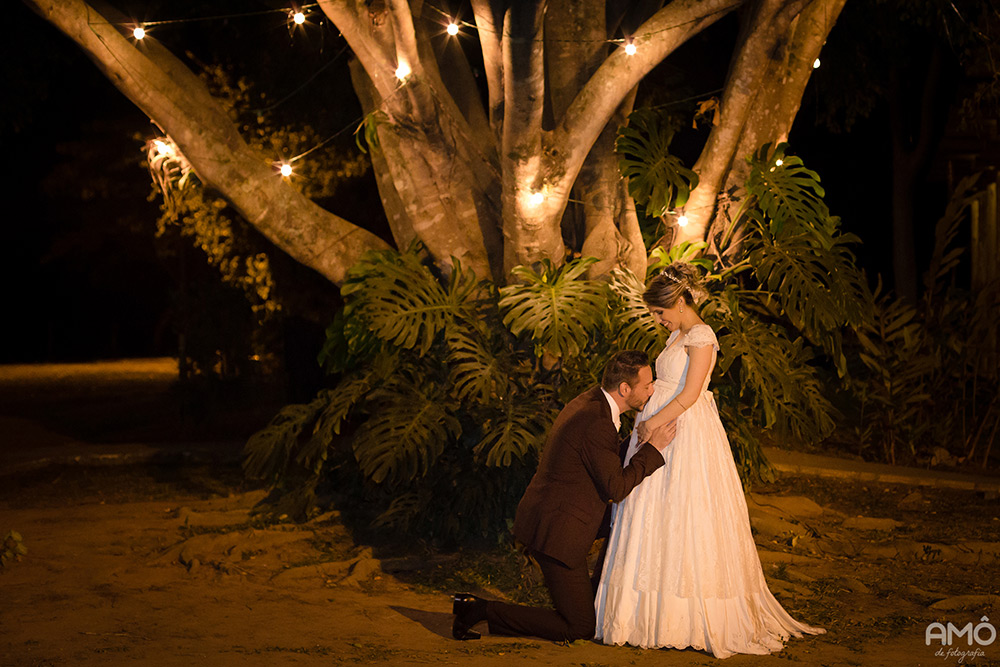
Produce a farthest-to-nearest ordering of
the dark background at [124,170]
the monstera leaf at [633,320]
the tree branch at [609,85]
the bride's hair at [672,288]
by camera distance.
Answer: the dark background at [124,170], the tree branch at [609,85], the monstera leaf at [633,320], the bride's hair at [672,288]

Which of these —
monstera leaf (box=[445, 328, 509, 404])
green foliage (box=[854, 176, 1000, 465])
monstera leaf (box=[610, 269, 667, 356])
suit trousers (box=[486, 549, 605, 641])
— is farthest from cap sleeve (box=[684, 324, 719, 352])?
green foliage (box=[854, 176, 1000, 465])

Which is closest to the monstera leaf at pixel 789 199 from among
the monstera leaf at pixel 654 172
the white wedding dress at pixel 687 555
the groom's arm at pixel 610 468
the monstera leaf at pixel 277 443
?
the monstera leaf at pixel 654 172

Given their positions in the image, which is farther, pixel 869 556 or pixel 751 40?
pixel 751 40

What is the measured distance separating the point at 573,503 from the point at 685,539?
62 centimetres

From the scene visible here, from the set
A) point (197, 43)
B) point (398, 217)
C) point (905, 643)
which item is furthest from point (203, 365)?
point (905, 643)

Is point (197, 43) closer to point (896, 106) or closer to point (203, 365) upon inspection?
point (203, 365)

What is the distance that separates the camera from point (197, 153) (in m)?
8.59

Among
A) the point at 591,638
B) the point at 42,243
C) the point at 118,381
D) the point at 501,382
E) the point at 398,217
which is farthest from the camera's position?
the point at 42,243

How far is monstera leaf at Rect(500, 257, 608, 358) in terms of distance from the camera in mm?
7500

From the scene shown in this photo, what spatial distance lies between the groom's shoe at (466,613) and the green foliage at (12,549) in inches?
147

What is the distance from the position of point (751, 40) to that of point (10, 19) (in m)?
8.45

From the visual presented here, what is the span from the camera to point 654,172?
331 inches

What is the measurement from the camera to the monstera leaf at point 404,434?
7.50m

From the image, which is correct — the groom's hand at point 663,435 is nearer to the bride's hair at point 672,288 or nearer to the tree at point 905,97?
the bride's hair at point 672,288
